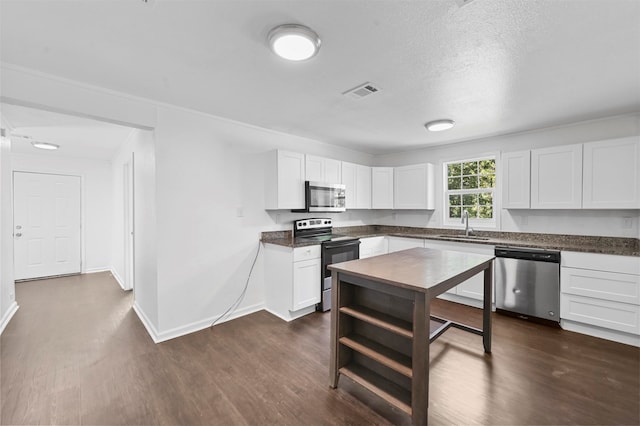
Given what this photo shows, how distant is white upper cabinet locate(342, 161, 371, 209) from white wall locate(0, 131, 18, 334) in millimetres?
4318

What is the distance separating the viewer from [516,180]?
353 centimetres

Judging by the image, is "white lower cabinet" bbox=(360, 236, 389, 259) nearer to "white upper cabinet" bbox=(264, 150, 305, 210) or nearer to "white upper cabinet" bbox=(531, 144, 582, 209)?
"white upper cabinet" bbox=(264, 150, 305, 210)

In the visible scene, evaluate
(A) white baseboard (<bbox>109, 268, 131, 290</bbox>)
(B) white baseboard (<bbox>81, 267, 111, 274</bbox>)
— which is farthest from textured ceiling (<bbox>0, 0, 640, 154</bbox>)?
(B) white baseboard (<bbox>81, 267, 111, 274</bbox>)

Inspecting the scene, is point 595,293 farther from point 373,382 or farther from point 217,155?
point 217,155

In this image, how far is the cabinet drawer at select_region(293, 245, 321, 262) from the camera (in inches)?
125

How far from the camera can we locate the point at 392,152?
5223 millimetres

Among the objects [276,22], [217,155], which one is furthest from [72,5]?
[217,155]

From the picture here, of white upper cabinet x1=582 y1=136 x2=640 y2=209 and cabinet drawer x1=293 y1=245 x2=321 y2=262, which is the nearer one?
white upper cabinet x1=582 y1=136 x2=640 y2=209

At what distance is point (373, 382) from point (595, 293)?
2755 mm

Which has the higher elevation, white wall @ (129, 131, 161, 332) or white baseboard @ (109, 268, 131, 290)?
white wall @ (129, 131, 161, 332)

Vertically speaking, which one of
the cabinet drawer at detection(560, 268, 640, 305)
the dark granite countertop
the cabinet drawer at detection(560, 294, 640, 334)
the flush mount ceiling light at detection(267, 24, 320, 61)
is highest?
the flush mount ceiling light at detection(267, 24, 320, 61)

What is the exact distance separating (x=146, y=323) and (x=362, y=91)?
3.50 meters

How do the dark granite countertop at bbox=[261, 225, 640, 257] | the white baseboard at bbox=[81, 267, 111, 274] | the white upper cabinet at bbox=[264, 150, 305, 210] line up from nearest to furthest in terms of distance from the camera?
the dark granite countertop at bbox=[261, 225, 640, 257] < the white upper cabinet at bbox=[264, 150, 305, 210] < the white baseboard at bbox=[81, 267, 111, 274]

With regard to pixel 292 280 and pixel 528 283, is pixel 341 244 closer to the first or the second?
pixel 292 280
